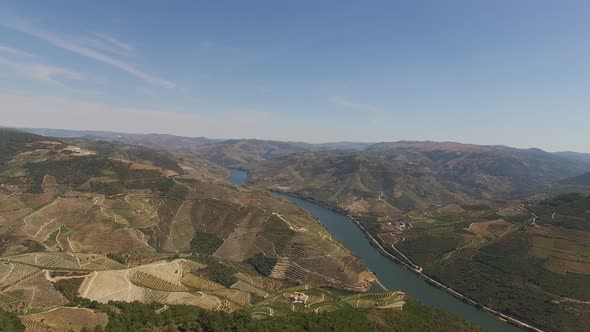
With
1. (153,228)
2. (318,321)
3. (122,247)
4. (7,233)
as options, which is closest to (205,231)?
(153,228)

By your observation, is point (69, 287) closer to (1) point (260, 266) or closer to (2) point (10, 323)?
(2) point (10, 323)

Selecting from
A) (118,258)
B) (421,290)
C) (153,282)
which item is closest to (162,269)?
(153,282)

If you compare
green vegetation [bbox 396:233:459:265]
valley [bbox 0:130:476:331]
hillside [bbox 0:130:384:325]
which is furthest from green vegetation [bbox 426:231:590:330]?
hillside [bbox 0:130:384:325]

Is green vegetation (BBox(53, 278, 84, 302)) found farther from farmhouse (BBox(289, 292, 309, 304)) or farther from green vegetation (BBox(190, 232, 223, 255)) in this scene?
green vegetation (BBox(190, 232, 223, 255))

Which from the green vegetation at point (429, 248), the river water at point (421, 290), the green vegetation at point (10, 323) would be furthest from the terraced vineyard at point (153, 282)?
the green vegetation at point (429, 248)

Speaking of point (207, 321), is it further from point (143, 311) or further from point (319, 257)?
point (319, 257)

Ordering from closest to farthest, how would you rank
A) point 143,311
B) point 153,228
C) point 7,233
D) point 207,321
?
point 207,321, point 143,311, point 7,233, point 153,228
